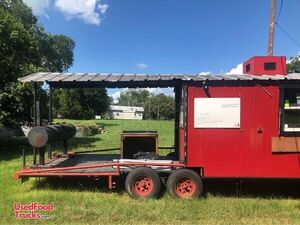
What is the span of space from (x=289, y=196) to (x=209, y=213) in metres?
2.72

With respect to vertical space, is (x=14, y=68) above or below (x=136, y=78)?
above

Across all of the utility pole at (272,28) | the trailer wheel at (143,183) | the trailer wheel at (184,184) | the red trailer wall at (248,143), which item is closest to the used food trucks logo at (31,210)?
the trailer wheel at (143,183)

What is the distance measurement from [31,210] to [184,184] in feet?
10.6

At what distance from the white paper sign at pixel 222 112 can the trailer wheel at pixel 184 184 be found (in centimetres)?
117

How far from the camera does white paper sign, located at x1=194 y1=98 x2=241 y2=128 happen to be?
361 inches

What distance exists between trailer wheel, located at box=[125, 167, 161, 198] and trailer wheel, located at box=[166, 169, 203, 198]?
287mm

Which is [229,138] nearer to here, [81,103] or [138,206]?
[138,206]

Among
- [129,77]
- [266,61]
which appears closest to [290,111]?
[266,61]

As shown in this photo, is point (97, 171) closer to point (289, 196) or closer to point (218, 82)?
point (218, 82)

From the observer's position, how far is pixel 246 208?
8.33m

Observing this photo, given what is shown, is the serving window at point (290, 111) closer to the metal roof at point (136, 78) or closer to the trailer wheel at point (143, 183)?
the metal roof at point (136, 78)

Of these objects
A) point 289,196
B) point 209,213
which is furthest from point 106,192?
point 289,196

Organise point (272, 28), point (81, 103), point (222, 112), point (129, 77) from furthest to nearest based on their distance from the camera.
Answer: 1. point (81, 103)
2. point (272, 28)
3. point (129, 77)
4. point (222, 112)

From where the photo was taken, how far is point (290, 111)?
9211 millimetres
